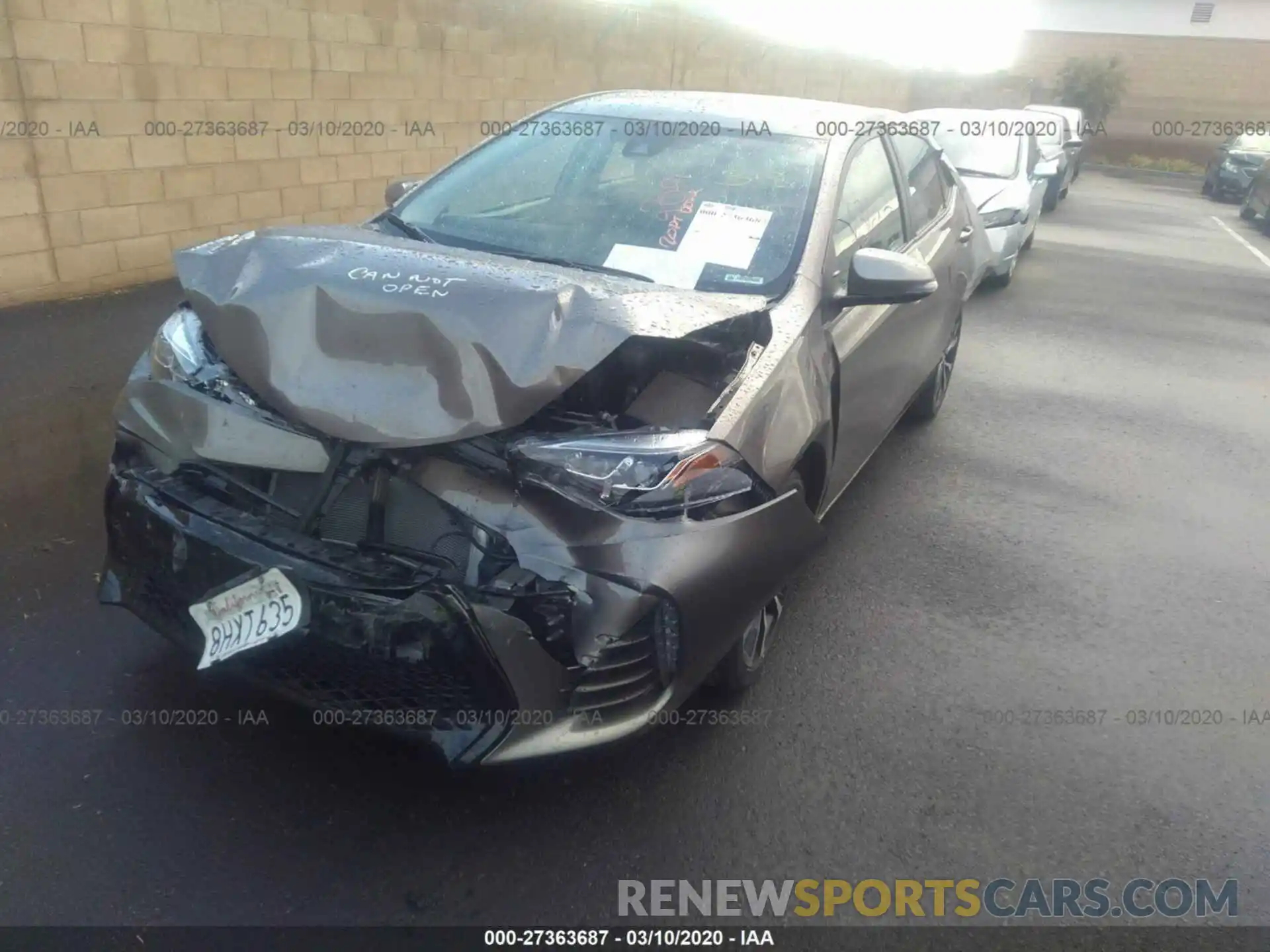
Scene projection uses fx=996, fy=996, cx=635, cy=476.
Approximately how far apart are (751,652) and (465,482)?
1.21m

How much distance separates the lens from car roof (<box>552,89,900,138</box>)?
3.89 metres

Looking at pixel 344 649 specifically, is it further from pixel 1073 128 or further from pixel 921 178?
pixel 1073 128

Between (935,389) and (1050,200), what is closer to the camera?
(935,389)

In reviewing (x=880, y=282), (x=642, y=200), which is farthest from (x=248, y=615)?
(x=880, y=282)

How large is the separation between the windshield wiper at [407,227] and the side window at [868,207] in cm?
144

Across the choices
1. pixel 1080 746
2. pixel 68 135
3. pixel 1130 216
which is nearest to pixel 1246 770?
pixel 1080 746

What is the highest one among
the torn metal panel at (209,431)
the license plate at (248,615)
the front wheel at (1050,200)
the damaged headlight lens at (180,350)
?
the damaged headlight lens at (180,350)

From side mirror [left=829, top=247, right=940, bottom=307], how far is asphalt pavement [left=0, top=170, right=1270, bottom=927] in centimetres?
118

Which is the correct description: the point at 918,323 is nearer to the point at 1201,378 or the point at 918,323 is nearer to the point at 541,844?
the point at 541,844

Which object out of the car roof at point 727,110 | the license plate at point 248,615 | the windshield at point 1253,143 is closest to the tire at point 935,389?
the car roof at point 727,110

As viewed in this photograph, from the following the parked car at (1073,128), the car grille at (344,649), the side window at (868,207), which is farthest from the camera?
the parked car at (1073,128)

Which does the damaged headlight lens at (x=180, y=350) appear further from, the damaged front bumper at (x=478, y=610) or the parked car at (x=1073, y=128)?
the parked car at (x=1073, y=128)

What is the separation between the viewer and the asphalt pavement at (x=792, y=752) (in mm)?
2414

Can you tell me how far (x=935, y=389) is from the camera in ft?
18.9
